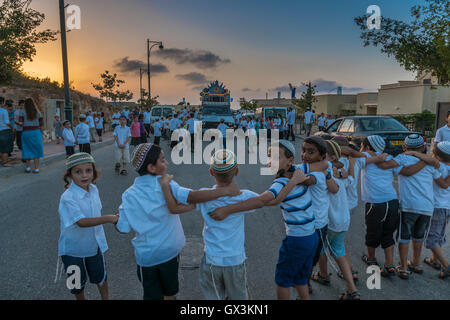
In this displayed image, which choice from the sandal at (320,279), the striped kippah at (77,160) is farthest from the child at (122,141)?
the sandal at (320,279)

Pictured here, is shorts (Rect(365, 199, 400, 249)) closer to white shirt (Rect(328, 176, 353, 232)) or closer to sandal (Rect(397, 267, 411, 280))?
sandal (Rect(397, 267, 411, 280))

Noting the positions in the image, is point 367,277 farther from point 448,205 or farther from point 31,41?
point 31,41

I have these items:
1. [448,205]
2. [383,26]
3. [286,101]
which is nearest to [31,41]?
[383,26]

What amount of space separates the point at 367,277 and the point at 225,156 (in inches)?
92.9

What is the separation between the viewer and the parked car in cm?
864

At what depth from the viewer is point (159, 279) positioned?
2383mm

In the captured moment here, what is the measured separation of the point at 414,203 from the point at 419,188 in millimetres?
170

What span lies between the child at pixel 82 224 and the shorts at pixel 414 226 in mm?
3003

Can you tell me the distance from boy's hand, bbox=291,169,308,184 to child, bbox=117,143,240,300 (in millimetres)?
465

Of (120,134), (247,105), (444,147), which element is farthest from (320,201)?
(247,105)

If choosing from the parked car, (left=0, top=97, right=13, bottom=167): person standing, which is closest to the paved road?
(left=0, top=97, right=13, bottom=167): person standing

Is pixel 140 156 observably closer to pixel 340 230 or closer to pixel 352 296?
pixel 340 230

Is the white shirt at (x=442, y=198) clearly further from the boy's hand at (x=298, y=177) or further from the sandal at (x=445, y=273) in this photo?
the boy's hand at (x=298, y=177)

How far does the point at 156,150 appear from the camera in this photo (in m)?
2.32
